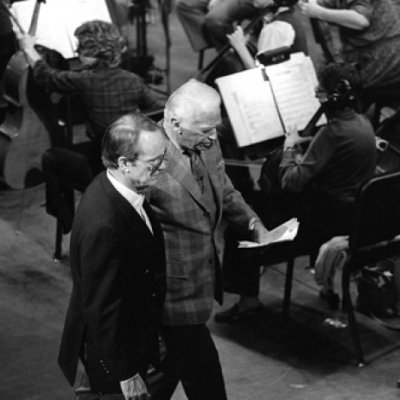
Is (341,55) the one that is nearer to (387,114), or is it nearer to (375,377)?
(387,114)

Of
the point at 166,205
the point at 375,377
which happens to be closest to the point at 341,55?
the point at 375,377

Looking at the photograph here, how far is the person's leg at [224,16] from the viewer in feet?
23.8

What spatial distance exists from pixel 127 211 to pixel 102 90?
93.7 inches

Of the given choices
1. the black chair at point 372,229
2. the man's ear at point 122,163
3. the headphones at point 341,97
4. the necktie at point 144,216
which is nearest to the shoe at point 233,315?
the black chair at point 372,229

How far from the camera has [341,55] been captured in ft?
22.7

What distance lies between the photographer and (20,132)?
20.3ft

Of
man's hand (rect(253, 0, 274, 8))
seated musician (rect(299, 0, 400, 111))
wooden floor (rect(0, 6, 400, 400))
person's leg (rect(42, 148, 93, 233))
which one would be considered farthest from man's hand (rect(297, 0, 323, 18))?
person's leg (rect(42, 148, 93, 233))

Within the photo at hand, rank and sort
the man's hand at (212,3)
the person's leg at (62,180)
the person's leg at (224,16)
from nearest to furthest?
1. the person's leg at (62,180)
2. the person's leg at (224,16)
3. the man's hand at (212,3)

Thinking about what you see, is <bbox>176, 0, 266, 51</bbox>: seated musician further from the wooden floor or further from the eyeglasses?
the eyeglasses

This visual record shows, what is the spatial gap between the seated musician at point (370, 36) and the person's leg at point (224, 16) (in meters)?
0.63

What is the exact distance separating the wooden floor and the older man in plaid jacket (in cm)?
85

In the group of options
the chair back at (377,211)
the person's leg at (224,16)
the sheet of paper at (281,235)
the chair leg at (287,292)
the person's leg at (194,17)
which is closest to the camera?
the sheet of paper at (281,235)

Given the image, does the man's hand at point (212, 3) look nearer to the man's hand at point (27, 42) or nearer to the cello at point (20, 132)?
the cello at point (20, 132)

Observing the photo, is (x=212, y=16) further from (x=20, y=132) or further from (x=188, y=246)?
(x=188, y=246)
